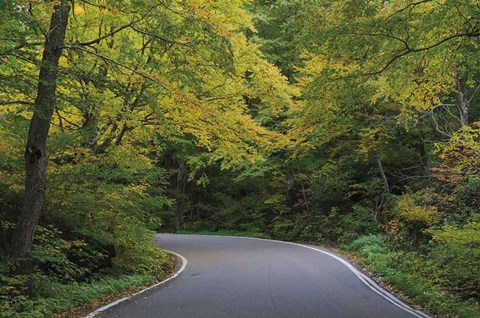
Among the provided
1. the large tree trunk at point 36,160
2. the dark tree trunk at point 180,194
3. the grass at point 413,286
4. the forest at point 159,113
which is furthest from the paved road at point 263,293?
the dark tree trunk at point 180,194

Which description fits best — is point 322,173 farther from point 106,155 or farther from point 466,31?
point 466,31

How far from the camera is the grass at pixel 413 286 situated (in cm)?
814

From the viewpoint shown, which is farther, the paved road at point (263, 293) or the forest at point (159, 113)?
the paved road at point (263, 293)

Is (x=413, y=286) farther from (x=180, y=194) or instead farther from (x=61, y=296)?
(x=180, y=194)

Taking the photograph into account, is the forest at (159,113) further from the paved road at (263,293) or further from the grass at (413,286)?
the paved road at (263,293)

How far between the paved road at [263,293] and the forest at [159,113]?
99 centimetres

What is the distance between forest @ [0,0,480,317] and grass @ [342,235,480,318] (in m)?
0.05

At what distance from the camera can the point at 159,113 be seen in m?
9.61

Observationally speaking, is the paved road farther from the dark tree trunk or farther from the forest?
the dark tree trunk

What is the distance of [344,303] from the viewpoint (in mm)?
8562

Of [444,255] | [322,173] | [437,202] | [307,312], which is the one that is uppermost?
[322,173]

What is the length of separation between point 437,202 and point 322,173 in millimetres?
8923

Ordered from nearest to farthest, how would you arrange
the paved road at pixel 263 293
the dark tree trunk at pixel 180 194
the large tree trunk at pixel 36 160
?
the paved road at pixel 263 293, the large tree trunk at pixel 36 160, the dark tree trunk at pixel 180 194

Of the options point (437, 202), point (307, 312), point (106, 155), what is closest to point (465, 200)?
point (437, 202)
